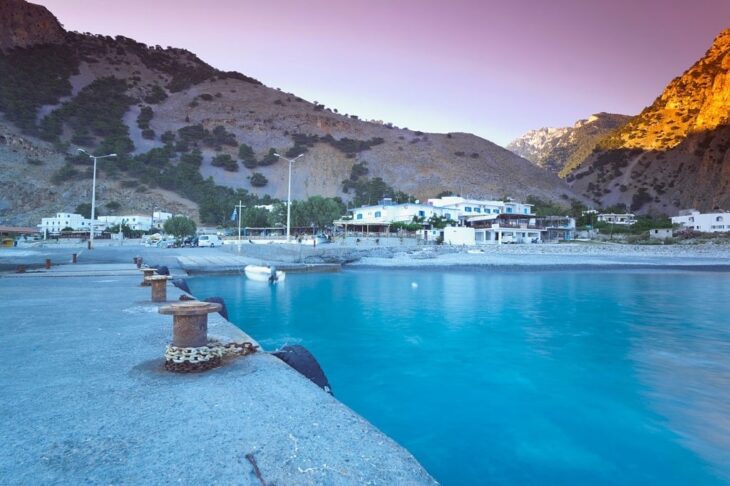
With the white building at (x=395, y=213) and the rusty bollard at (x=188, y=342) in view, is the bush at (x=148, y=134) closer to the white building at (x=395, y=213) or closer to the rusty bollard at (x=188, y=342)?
the white building at (x=395, y=213)

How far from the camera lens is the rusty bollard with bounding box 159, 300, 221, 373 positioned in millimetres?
5066

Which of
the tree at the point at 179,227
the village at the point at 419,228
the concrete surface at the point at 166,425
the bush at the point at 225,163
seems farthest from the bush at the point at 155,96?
the concrete surface at the point at 166,425

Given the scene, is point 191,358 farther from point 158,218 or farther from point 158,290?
point 158,218

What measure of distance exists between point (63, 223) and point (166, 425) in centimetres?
8648

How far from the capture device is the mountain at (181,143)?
95125 millimetres

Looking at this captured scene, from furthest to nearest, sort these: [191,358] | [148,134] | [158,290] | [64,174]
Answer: [148,134] < [64,174] < [158,290] < [191,358]

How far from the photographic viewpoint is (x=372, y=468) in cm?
305

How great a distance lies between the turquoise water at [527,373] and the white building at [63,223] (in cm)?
6066

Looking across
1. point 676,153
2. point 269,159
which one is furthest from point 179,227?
point 676,153

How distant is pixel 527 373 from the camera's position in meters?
12.8

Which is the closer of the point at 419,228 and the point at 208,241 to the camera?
the point at 208,241

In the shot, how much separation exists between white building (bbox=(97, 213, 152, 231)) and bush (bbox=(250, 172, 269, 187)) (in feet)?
117

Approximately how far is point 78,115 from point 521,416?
153661 millimetres

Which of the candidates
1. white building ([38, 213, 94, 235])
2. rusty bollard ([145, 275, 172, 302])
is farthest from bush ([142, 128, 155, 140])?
rusty bollard ([145, 275, 172, 302])
